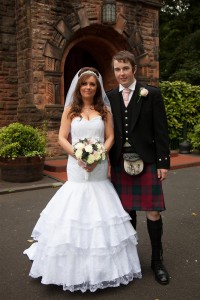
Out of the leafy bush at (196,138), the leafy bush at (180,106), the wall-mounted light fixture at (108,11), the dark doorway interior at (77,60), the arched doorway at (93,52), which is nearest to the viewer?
the wall-mounted light fixture at (108,11)

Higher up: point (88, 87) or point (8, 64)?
point (8, 64)

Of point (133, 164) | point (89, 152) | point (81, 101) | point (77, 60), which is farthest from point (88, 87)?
point (77, 60)

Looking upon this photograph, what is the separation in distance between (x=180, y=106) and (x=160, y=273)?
32.5 ft

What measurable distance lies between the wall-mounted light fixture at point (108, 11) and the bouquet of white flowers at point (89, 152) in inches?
311

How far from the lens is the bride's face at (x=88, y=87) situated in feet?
10.1

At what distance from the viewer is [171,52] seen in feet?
71.8

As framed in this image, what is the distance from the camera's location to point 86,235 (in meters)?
2.90

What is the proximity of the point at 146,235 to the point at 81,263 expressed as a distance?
67.1 inches

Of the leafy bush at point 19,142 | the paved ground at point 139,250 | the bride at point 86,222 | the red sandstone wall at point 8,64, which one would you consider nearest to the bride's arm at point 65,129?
the bride at point 86,222

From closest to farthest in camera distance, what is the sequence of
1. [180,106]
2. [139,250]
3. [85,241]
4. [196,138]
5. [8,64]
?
1. [85,241]
2. [139,250]
3. [8,64]
4. [196,138]
5. [180,106]

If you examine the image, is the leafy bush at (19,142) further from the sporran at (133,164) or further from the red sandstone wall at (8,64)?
the sporran at (133,164)

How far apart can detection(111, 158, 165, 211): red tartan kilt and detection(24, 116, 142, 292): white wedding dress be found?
153 millimetres

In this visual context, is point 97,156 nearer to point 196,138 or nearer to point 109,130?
point 109,130

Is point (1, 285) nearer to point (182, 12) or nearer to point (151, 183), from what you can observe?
point (151, 183)
